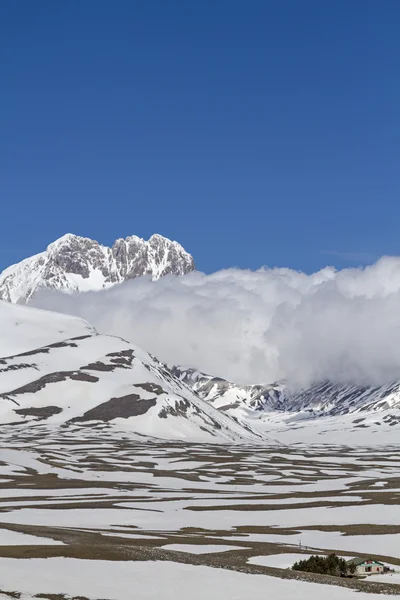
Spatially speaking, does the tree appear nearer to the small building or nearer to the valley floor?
the small building

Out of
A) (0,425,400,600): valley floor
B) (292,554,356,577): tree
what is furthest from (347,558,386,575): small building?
(0,425,400,600): valley floor

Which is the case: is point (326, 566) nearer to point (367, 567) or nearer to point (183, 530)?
point (367, 567)

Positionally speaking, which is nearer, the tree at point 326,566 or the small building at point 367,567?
the tree at point 326,566

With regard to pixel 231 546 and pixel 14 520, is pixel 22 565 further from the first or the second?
pixel 14 520

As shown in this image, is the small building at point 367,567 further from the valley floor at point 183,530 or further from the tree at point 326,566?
the valley floor at point 183,530

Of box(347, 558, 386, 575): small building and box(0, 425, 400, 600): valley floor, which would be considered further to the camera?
box(347, 558, 386, 575): small building

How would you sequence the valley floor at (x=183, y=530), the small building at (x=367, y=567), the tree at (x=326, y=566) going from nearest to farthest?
the valley floor at (x=183, y=530) < the tree at (x=326, y=566) < the small building at (x=367, y=567)

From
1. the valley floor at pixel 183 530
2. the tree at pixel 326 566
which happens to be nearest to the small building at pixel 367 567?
the tree at pixel 326 566

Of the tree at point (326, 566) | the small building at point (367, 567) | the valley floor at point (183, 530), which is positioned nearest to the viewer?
the valley floor at point (183, 530)
